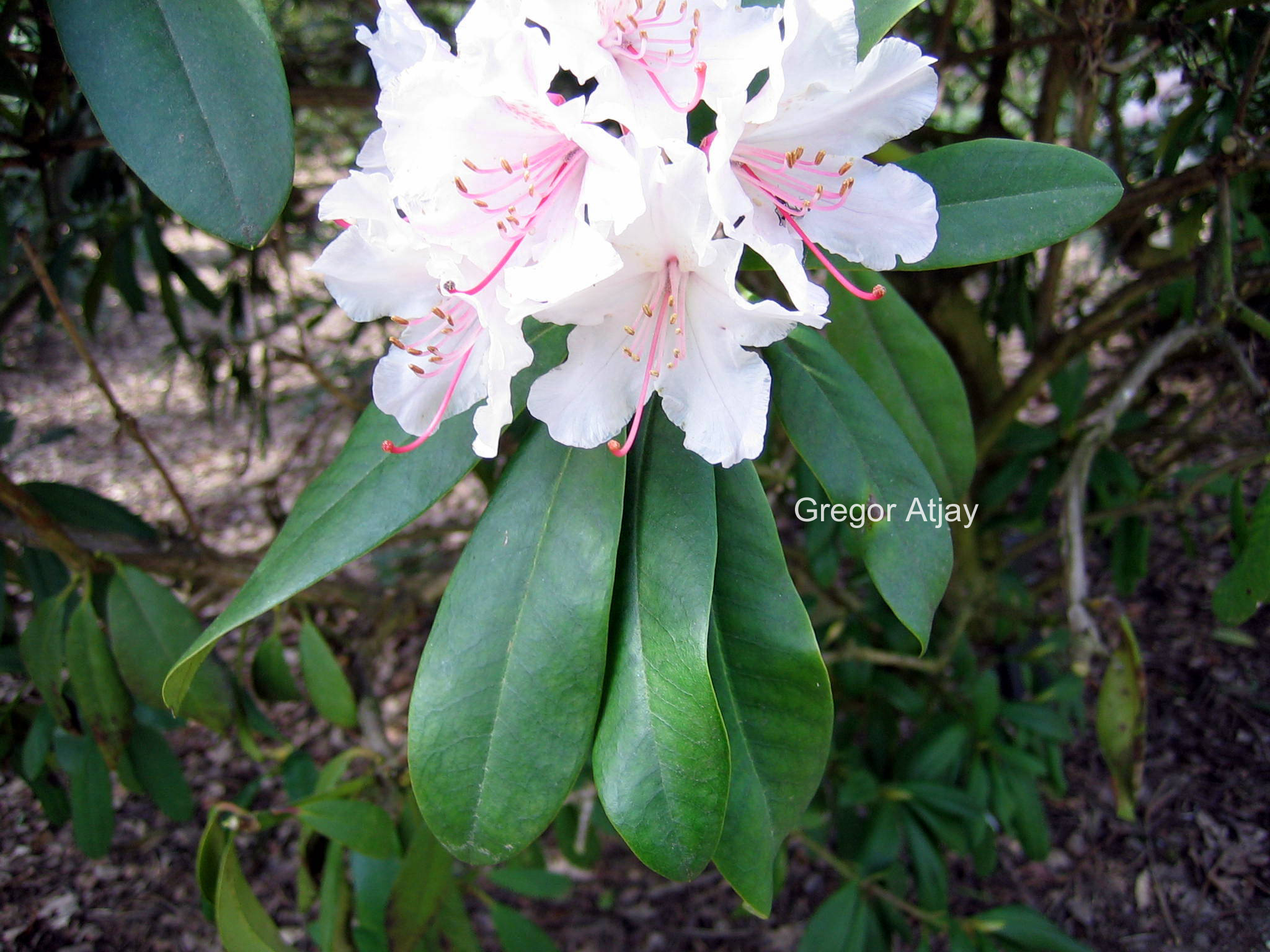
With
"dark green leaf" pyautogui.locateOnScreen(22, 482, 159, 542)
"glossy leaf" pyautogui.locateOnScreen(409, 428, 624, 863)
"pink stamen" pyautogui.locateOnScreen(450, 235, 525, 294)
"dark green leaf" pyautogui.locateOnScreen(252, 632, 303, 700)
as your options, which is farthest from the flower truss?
"dark green leaf" pyautogui.locateOnScreen(22, 482, 159, 542)

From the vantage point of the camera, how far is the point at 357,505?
29.6 inches

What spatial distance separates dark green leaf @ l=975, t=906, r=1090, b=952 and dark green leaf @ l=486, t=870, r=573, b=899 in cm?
63

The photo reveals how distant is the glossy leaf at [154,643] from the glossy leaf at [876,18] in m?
1.01

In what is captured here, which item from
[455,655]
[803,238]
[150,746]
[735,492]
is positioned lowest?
[150,746]

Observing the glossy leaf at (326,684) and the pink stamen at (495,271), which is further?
the glossy leaf at (326,684)

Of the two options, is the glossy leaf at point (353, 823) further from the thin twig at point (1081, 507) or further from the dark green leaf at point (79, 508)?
the thin twig at point (1081, 507)

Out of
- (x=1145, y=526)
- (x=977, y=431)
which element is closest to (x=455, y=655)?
(x=977, y=431)

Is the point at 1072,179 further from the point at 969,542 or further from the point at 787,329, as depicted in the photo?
the point at 969,542

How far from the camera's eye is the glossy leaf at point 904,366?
0.85m

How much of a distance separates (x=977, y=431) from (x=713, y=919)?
109cm

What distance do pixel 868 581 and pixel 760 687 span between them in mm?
1020

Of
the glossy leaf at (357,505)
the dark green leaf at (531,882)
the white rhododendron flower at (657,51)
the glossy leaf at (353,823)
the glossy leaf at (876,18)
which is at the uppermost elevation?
the glossy leaf at (876,18)

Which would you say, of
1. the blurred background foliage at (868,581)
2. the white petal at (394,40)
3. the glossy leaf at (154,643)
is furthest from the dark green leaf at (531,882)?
the white petal at (394,40)

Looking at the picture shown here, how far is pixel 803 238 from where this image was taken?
2.14ft
